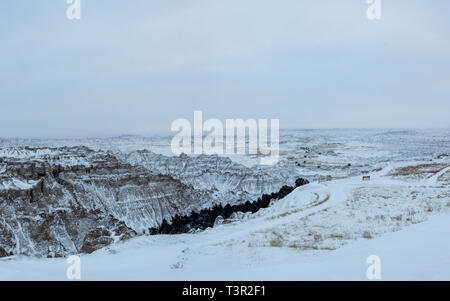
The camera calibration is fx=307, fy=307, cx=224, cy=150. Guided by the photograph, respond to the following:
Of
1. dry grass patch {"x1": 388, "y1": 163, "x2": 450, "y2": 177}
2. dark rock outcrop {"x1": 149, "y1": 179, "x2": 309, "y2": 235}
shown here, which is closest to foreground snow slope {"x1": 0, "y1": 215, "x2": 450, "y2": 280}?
dry grass patch {"x1": 388, "y1": 163, "x2": 450, "y2": 177}

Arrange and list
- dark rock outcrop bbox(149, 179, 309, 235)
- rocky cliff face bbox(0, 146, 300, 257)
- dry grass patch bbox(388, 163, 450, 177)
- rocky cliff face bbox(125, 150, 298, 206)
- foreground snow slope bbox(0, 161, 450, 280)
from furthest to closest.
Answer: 1. rocky cliff face bbox(125, 150, 298, 206)
2. dark rock outcrop bbox(149, 179, 309, 235)
3. rocky cliff face bbox(0, 146, 300, 257)
4. dry grass patch bbox(388, 163, 450, 177)
5. foreground snow slope bbox(0, 161, 450, 280)

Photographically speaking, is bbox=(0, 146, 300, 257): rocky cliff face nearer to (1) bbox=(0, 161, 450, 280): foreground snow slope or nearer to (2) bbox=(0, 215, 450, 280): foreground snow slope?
(1) bbox=(0, 161, 450, 280): foreground snow slope

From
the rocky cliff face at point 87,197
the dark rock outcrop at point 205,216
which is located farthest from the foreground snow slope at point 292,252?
the dark rock outcrop at point 205,216

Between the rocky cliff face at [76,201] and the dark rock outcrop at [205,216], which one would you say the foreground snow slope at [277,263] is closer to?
the rocky cliff face at [76,201]

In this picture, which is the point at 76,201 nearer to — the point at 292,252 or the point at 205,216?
the point at 205,216

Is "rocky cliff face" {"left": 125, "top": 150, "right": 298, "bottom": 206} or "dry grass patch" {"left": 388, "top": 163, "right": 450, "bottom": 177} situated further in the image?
"rocky cliff face" {"left": 125, "top": 150, "right": 298, "bottom": 206}

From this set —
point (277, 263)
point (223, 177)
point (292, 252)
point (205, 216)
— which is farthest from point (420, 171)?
point (223, 177)

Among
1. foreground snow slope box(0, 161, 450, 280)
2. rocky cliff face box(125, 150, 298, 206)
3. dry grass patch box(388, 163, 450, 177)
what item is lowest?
rocky cliff face box(125, 150, 298, 206)
